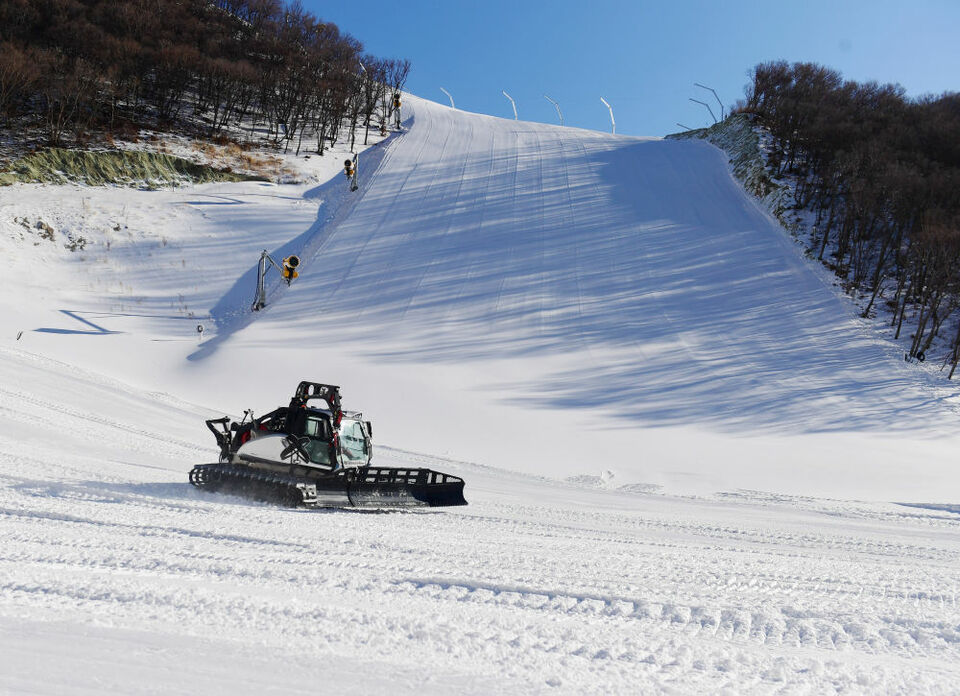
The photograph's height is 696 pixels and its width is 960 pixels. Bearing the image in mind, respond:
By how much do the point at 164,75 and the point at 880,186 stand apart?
45.8m

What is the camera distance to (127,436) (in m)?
12.1

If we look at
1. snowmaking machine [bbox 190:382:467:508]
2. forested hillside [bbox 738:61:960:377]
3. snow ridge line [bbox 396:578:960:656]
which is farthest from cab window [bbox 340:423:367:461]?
forested hillside [bbox 738:61:960:377]

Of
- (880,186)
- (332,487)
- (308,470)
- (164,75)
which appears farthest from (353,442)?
(164,75)

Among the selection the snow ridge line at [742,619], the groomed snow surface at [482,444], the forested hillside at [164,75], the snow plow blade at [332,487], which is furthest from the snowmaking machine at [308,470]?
the forested hillside at [164,75]

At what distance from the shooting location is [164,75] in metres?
45.0

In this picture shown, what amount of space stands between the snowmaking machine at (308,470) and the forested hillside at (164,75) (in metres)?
34.9

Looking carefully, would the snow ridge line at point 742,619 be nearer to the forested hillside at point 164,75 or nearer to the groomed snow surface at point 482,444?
the groomed snow surface at point 482,444

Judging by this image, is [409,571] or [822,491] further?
[822,491]

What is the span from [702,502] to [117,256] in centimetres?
2436

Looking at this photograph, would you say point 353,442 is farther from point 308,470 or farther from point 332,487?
point 332,487

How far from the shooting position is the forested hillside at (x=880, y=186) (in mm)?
24828

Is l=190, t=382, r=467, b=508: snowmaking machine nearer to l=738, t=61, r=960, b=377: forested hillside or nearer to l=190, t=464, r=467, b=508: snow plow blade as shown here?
l=190, t=464, r=467, b=508: snow plow blade

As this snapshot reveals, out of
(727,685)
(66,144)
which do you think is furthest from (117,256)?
(727,685)

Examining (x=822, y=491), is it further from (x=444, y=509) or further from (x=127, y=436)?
(x=127, y=436)
